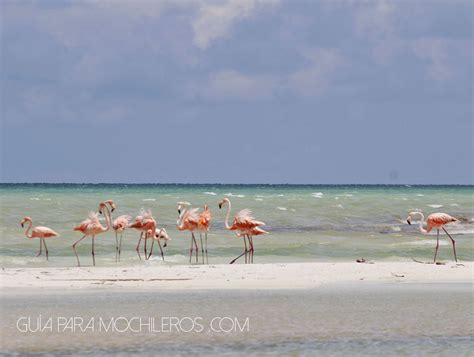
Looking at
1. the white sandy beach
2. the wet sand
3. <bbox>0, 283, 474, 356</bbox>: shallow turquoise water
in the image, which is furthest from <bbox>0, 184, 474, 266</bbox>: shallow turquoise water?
<bbox>0, 283, 474, 356</bbox>: shallow turquoise water

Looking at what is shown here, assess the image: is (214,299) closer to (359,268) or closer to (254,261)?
(359,268)

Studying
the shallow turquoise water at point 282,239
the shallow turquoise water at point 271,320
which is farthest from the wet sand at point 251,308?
the shallow turquoise water at point 282,239

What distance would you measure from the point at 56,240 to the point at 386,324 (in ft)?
45.2

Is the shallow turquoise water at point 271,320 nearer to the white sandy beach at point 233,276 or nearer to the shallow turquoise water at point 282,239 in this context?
the white sandy beach at point 233,276

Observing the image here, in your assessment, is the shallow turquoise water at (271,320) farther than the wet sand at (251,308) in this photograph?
No

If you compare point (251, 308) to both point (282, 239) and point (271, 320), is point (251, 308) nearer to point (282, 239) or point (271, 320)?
point (271, 320)

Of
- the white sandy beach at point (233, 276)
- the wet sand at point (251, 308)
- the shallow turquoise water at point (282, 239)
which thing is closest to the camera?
the wet sand at point (251, 308)

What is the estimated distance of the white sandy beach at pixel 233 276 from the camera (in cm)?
1450

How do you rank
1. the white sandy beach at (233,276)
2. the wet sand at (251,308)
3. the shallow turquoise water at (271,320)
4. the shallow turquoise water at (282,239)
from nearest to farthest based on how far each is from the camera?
the shallow turquoise water at (271,320), the wet sand at (251,308), the white sandy beach at (233,276), the shallow turquoise water at (282,239)

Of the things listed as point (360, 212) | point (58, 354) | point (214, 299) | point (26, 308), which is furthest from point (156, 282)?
point (360, 212)

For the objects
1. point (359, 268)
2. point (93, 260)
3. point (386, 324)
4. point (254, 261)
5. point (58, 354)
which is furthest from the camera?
point (254, 261)

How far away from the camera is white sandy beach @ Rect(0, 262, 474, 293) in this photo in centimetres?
1450

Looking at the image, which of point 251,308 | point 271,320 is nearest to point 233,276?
point 251,308

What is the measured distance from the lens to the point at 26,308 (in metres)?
11.8
